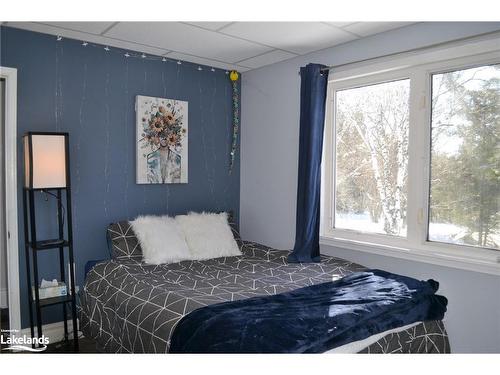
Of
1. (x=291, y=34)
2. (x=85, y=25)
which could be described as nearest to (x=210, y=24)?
(x=291, y=34)

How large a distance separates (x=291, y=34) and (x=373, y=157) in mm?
1115

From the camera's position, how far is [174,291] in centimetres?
240

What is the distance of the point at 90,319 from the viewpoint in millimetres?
2912

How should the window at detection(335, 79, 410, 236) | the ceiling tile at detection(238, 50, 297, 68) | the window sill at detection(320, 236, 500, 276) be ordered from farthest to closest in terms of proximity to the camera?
the ceiling tile at detection(238, 50, 297, 68), the window at detection(335, 79, 410, 236), the window sill at detection(320, 236, 500, 276)

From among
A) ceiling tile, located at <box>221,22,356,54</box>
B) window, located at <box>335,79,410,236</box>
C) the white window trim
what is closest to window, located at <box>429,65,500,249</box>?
the white window trim

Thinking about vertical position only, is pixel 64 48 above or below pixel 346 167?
above

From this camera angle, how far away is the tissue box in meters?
2.85

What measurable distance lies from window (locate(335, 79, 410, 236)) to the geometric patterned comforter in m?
0.41

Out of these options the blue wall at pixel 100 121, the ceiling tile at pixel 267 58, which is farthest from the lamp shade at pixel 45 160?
the ceiling tile at pixel 267 58

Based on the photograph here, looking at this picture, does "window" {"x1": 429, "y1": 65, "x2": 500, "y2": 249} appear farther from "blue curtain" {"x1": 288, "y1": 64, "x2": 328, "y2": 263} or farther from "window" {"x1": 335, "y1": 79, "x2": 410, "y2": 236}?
"blue curtain" {"x1": 288, "y1": 64, "x2": 328, "y2": 263}
